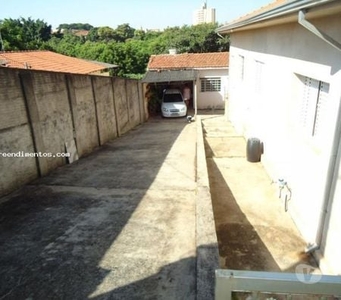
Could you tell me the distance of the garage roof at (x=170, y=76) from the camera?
1889 cm

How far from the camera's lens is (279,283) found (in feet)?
4.67

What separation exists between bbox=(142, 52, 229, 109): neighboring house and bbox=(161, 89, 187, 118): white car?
0.83 meters

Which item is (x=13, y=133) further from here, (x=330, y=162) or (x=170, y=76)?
(x=170, y=76)

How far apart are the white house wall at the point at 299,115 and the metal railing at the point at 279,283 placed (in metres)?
3.44

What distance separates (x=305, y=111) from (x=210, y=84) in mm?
15670

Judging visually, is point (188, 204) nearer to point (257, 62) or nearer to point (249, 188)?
point (249, 188)

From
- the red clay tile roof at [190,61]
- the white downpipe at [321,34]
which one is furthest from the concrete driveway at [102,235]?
the red clay tile roof at [190,61]

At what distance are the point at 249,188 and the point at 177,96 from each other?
44.2 feet

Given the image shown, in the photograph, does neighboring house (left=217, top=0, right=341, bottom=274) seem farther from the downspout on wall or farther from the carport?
the carport

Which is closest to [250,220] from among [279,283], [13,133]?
[279,283]

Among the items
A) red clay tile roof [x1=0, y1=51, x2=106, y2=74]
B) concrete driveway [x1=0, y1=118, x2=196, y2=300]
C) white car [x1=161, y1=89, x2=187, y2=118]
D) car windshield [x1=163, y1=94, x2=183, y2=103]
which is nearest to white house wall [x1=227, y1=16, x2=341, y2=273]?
concrete driveway [x1=0, y1=118, x2=196, y2=300]

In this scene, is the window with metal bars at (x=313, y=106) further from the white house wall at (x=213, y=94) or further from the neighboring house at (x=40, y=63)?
the neighboring house at (x=40, y=63)

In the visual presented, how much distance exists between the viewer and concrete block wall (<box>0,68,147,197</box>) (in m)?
6.29

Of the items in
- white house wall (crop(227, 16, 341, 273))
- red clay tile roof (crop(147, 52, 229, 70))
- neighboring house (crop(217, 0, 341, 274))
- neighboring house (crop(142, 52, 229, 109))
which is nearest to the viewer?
neighboring house (crop(217, 0, 341, 274))
